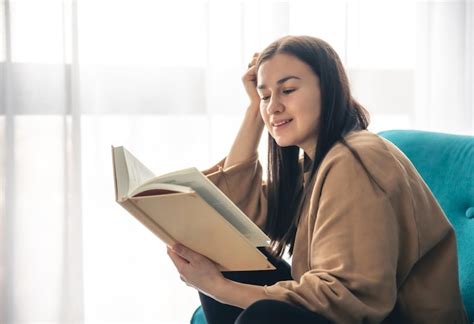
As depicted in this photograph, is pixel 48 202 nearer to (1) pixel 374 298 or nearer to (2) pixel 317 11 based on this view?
(2) pixel 317 11

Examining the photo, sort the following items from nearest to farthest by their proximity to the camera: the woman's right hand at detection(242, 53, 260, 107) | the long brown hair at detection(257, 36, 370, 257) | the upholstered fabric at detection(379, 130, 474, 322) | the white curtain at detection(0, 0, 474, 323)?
the long brown hair at detection(257, 36, 370, 257) < the upholstered fabric at detection(379, 130, 474, 322) < the woman's right hand at detection(242, 53, 260, 107) < the white curtain at detection(0, 0, 474, 323)

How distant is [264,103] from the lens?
1.42 m

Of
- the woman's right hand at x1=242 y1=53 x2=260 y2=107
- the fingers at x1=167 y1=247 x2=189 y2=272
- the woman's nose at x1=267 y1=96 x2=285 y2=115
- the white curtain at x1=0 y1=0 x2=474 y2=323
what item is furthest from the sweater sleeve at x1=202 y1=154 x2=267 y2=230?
the white curtain at x1=0 y1=0 x2=474 y2=323

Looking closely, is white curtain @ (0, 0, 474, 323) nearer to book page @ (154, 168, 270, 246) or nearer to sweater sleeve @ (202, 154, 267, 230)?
sweater sleeve @ (202, 154, 267, 230)

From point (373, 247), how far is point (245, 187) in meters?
0.56

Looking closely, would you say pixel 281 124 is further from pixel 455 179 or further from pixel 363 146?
pixel 455 179

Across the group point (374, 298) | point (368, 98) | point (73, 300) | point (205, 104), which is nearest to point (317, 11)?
point (368, 98)

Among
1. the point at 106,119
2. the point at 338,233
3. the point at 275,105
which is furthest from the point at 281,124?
the point at 106,119

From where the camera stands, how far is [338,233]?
1.11 metres

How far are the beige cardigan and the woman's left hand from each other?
0.35ft

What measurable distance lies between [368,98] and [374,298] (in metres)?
1.37

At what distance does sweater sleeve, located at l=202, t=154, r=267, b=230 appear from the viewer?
Result: 62.9 inches

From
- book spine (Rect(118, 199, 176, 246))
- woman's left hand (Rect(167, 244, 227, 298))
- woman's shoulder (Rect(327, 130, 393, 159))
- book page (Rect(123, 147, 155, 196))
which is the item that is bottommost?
woman's left hand (Rect(167, 244, 227, 298))

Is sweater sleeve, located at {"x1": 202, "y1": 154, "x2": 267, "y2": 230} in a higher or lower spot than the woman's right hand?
lower
